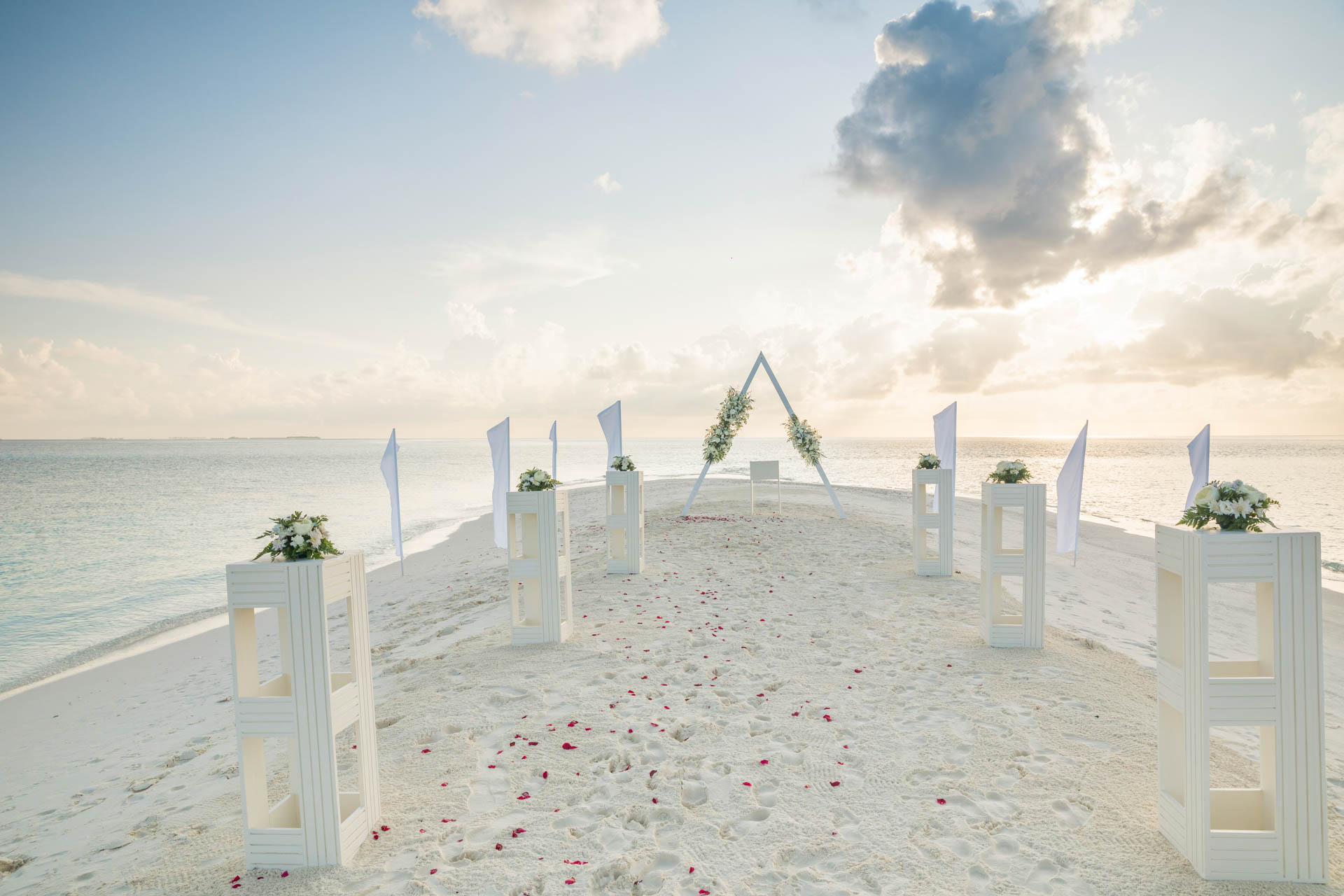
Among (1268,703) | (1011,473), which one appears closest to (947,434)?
(1011,473)

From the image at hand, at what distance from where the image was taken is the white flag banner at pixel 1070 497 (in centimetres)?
941

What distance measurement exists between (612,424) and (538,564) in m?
5.39

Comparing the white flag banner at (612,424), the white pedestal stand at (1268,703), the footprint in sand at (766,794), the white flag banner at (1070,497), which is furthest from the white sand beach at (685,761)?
the white flag banner at (612,424)

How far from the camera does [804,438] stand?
615 inches

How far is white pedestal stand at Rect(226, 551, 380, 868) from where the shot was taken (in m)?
3.19

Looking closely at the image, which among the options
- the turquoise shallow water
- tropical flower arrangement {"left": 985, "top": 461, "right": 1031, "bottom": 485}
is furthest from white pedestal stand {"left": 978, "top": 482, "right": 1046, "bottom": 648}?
the turquoise shallow water

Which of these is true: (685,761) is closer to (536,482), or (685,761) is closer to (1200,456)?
(536,482)

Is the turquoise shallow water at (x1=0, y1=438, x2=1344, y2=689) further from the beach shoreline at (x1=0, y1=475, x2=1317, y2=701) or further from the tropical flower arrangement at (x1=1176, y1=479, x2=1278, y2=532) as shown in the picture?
the tropical flower arrangement at (x1=1176, y1=479, x2=1278, y2=532)

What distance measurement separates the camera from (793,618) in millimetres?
7828

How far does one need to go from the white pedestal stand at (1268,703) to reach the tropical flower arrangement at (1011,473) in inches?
158

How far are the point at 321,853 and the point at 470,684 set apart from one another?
2.52 m

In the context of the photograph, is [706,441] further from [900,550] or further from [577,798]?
[577,798]

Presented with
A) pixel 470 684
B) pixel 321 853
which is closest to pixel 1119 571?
pixel 470 684

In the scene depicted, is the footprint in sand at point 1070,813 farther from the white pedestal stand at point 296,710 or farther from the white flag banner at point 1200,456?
the white flag banner at point 1200,456
